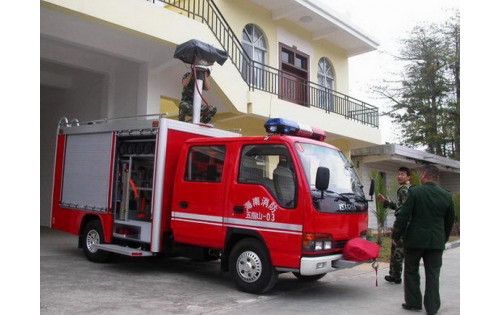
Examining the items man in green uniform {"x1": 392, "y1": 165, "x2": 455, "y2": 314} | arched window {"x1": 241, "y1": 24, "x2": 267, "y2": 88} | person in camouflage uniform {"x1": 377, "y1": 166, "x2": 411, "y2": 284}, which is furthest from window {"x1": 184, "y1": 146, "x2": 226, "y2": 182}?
arched window {"x1": 241, "y1": 24, "x2": 267, "y2": 88}

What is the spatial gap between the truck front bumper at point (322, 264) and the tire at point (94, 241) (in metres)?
3.93

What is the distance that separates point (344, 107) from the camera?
1653 cm

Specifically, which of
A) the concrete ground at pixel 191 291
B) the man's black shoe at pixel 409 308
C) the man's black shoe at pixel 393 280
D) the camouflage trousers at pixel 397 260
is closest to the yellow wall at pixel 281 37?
the concrete ground at pixel 191 291

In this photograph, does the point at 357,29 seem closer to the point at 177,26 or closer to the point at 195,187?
the point at 177,26

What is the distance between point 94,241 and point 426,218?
224 inches

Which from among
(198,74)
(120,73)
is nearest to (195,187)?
(198,74)

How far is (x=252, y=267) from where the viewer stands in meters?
6.27

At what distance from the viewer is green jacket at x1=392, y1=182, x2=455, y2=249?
5.43 metres

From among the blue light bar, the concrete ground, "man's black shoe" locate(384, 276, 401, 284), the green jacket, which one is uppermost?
the blue light bar

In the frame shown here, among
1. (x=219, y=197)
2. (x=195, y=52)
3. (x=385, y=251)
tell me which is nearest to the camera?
(x=219, y=197)

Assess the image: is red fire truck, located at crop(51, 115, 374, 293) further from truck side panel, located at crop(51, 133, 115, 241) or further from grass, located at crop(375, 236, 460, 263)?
grass, located at crop(375, 236, 460, 263)

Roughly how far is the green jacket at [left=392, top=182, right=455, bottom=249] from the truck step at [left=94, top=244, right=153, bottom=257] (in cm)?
380

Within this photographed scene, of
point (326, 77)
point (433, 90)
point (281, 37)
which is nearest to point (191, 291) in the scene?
point (281, 37)

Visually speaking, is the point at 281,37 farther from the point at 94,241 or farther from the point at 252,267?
the point at 252,267
